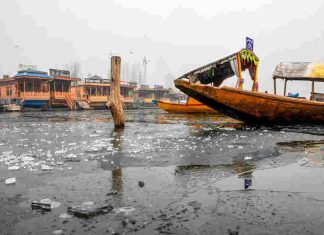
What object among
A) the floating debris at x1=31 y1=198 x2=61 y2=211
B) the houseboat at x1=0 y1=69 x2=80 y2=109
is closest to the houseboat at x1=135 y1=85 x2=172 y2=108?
the houseboat at x1=0 y1=69 x2=80 y2=109

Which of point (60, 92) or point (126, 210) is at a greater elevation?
point (60, 92)

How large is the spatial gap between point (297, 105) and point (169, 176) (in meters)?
8.91

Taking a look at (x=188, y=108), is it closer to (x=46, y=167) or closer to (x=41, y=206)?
(x=46, y=167)

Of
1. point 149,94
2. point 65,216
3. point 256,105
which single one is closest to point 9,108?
point 256,105

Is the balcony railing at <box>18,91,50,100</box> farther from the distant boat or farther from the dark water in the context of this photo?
the dark water

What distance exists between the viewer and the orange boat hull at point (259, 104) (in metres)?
10.8

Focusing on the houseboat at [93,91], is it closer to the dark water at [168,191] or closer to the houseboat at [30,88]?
the houseboat at [30,88]

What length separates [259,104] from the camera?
11.0 metres

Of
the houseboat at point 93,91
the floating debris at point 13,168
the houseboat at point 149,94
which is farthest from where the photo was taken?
the houseboat at point 149,94

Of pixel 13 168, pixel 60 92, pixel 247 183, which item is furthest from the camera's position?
pixel 60 92

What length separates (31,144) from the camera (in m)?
6.94

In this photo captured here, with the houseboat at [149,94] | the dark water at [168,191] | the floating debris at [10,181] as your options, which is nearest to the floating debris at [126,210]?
the dark water at [168,191]

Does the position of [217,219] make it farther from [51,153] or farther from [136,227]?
[51,153]

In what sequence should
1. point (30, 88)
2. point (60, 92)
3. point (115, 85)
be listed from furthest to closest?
point (60, 92), point (30, 88), point (115, 85)
